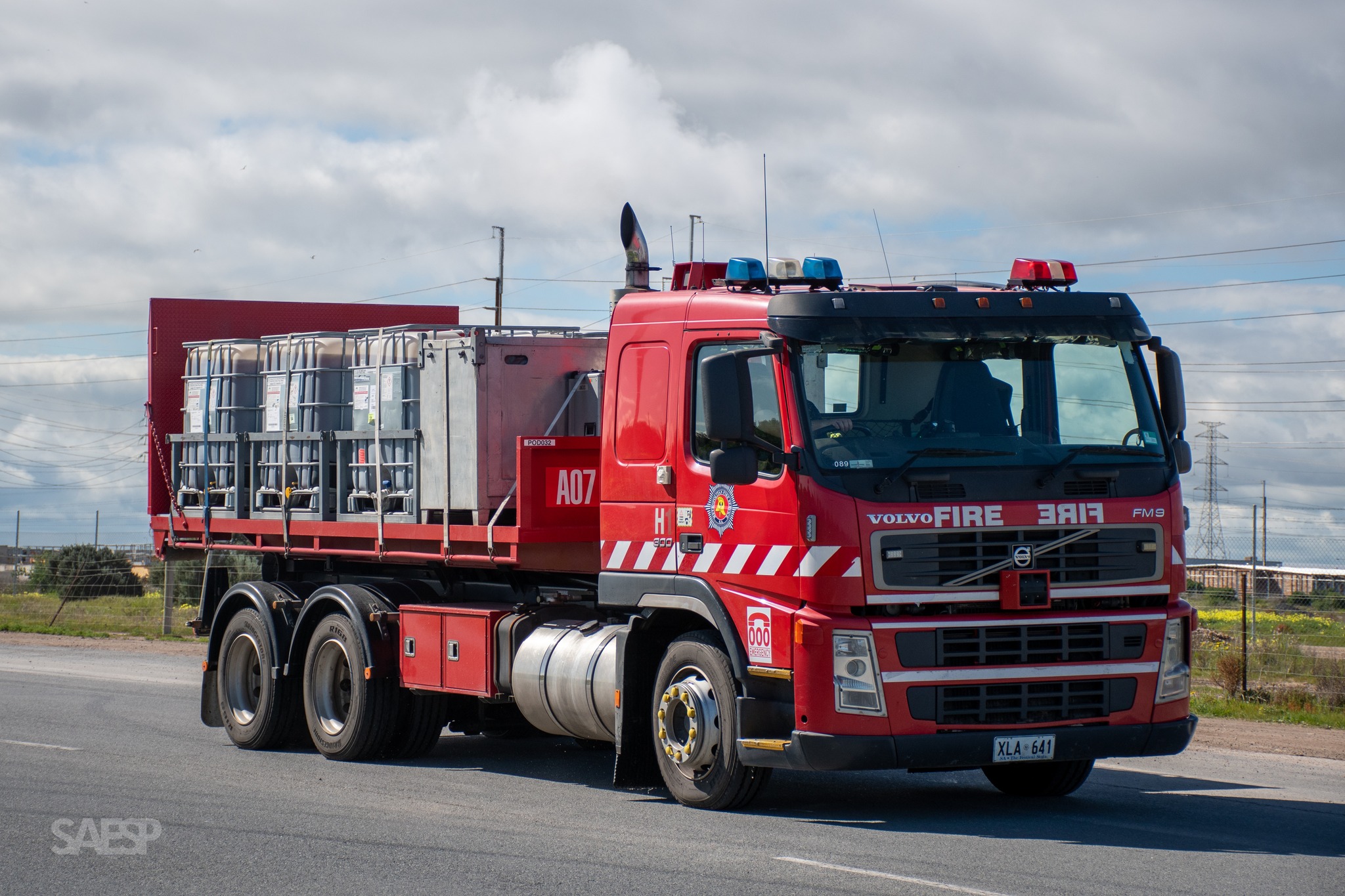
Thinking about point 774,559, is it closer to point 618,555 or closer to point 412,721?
point 618,555

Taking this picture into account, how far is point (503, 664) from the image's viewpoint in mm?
10789

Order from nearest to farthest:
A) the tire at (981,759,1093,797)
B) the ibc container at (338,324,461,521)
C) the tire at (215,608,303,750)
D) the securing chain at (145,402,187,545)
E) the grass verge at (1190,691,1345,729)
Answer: the tire at (981,759,1093,797)
the ibc container at (338,324,461,521)
the tire at (215,608,303,750)
the securing chain at (145,402,187,545)
the grass verge at (1190,691,1345,729)

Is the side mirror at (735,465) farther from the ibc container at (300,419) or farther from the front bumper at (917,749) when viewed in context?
the ibc container at (300,419)

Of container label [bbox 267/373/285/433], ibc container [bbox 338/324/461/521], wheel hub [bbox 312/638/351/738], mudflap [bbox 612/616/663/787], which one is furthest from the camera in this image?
container label [bbox 267/373/285/433]

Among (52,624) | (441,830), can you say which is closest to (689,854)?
(441,830)

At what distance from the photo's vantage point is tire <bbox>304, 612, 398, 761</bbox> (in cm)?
1173

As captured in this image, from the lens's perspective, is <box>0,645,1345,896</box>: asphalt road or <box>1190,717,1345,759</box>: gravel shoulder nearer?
<box>0,645,1345,896</box>: asphalt road

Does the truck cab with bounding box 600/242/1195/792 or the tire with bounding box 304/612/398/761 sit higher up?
the truck cab with bounding box 600/242/1195/792

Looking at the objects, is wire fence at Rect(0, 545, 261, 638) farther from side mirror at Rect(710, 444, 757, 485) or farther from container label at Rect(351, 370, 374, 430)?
side mirror at Rect(710, 444, 757, 485)

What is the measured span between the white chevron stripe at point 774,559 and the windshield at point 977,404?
0.53 meters

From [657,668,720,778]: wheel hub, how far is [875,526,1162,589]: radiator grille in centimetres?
139

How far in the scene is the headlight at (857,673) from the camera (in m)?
8.21

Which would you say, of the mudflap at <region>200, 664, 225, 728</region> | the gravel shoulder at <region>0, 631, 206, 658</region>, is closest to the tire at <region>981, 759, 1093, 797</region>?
the mudflap at <region>200, 664, 225, 728</region>

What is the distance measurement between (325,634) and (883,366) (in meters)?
5.72
